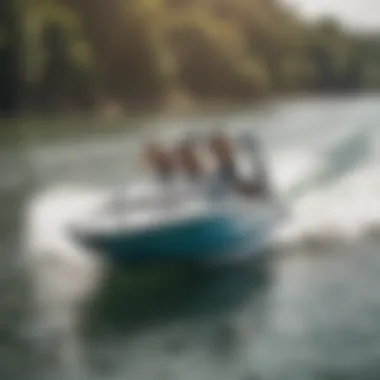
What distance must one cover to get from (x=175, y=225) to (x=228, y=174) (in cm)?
12

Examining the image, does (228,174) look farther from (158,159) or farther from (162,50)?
(162,50)

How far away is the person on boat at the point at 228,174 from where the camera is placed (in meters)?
1.21

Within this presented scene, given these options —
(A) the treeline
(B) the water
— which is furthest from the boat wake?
(A) the treeline

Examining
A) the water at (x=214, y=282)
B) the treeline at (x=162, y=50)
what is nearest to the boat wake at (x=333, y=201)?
the water at (x=214, y=282)

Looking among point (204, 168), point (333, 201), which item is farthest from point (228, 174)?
point (333, 201)

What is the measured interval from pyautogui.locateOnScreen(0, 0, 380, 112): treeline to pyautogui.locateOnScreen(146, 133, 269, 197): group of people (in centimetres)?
7

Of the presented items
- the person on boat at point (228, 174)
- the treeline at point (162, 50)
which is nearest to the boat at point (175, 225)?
the person on boat at point (228, 174)

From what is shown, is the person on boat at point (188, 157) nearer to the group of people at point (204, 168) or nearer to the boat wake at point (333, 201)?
the group of people at point (204, 168)

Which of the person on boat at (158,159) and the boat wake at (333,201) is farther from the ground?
the person on boat at (158,159)

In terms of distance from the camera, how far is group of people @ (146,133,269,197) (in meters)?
1.20

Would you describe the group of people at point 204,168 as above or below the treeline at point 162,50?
below

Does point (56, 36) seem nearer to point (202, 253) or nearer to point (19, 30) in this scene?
point (19, 30)

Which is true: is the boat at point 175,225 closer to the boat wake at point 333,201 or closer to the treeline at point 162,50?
the boat wake at point 333,201

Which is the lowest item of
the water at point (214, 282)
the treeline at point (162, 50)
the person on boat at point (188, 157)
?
the water at point (214, 282)
